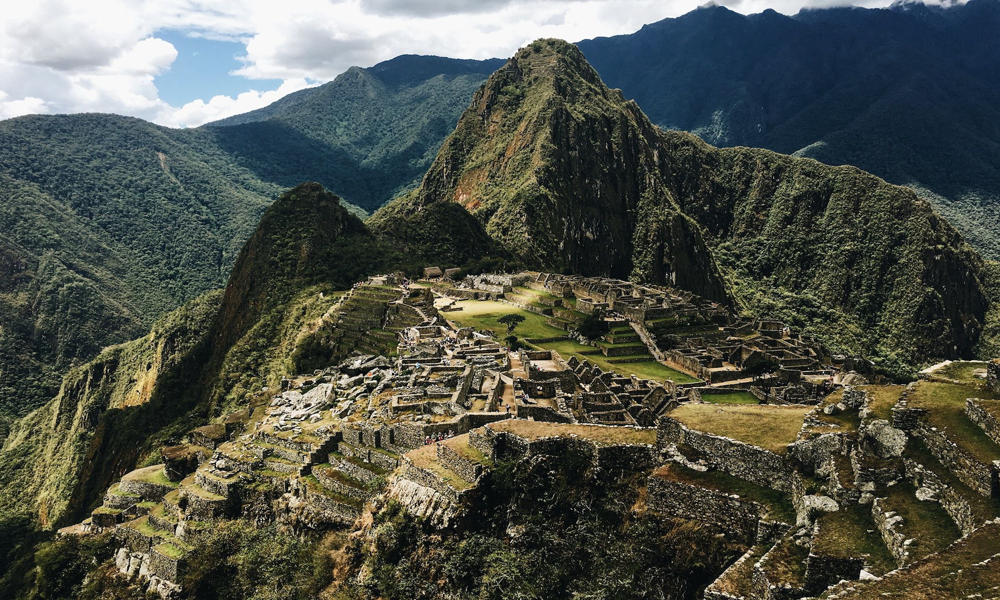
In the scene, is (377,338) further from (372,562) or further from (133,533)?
(372,562)

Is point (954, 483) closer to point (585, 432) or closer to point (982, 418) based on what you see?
point (982, 418)

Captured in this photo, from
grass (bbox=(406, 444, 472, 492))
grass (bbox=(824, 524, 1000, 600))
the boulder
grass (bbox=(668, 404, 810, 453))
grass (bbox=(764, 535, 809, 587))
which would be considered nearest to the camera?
grass (bbox=(824, 524, 1000, 600))

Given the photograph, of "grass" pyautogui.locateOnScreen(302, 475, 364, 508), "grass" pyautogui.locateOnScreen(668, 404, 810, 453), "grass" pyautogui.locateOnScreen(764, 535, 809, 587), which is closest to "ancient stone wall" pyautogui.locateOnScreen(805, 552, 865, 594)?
"grass" pyautogui.locateOnScreen(764, 535, 809, 587)

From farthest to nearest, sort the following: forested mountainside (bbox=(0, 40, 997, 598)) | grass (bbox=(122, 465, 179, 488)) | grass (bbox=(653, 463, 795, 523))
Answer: grass (bbox=(122, 465, 179, 488))
forested mountainside (bbox=(0, 40, 997, 598))
grass (bbox=(653, 463, 795, 523))

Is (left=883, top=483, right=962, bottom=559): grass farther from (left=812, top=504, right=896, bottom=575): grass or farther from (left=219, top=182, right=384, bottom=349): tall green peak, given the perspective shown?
(left=219, top=182, right=384, bottom=349): tall green peak

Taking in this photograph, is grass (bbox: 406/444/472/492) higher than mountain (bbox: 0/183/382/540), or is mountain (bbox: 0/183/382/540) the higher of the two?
grass (bbox: 406/444/472/492)

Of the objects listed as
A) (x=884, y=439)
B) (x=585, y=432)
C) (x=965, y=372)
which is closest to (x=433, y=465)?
(x=585, y=432)

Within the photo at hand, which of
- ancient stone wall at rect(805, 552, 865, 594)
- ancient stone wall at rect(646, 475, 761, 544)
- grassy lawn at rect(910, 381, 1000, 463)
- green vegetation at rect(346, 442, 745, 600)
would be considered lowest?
green vegetation at rect(346, 442, 745, 600)
